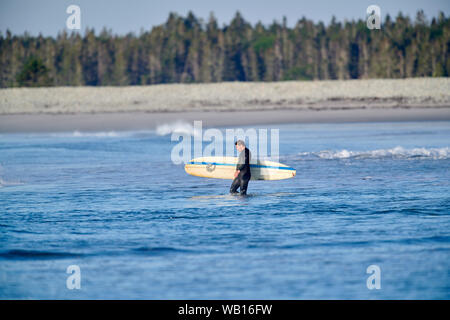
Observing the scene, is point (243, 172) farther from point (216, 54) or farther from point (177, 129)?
point (216, 54)

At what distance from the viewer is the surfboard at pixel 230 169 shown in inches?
711

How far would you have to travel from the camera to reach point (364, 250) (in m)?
11.2

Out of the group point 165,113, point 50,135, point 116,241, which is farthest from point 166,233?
point 165,113

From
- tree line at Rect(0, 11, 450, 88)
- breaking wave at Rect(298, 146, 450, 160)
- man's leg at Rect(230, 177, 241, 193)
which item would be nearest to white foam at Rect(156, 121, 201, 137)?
breaking wave at Rect(298, 146, 450, 160)

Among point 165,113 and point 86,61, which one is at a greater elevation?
point 86,61

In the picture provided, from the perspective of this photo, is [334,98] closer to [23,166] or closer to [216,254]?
[23,166]

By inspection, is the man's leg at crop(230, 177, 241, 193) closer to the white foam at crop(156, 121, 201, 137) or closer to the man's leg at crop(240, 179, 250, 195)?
the man's leg at crop(240, 179, 250, 195)

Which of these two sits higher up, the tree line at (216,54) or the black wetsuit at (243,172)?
the tree line at (216,54)

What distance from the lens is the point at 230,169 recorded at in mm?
18312

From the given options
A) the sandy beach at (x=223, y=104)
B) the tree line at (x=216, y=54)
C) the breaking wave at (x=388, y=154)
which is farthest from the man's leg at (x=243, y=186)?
the tree line at (x=216, y=54)

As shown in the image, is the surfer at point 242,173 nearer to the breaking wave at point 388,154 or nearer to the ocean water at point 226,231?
the ocean water at point 226,231

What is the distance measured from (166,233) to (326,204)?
4186mm

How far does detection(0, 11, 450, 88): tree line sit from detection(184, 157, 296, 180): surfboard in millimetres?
83572

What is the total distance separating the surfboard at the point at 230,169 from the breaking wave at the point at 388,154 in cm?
555
